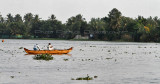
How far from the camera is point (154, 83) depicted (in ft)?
101

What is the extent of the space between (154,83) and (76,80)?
6754 mm

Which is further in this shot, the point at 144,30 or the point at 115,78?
the point at 144,30

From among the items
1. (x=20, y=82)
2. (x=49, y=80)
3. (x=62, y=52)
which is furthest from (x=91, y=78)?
(x=62, y=52)

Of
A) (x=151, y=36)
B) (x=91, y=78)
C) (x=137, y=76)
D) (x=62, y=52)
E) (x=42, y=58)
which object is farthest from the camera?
(x=151, y=36)

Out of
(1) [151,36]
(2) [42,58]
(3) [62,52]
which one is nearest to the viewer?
(2) [42,58]

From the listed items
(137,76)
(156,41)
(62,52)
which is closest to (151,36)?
(156,41)

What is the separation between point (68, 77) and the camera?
34812 mm

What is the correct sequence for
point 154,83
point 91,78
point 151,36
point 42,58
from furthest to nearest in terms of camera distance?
point 151,36 → point 42,58 → point 91,78 → point 154,83

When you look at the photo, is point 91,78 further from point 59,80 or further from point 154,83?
point 154,83

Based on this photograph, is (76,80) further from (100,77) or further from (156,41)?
(156,41)

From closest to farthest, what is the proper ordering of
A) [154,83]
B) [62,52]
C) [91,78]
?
1. [154,83]
2. [91,78]
3. [62,52]

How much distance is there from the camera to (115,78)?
34250 millimetres

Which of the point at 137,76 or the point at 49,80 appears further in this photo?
the point at 137,76

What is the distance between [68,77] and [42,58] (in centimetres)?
2394
